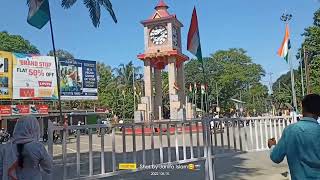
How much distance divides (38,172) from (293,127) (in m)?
2.42

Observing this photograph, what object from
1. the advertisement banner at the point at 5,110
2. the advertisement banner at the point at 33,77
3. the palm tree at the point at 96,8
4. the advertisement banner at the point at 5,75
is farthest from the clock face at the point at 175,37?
the palm tree at the point at 96,8

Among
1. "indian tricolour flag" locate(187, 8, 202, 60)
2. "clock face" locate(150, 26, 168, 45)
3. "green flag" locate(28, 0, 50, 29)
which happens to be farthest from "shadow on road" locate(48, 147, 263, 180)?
"clock face" locate(150, 26, 168, 45)

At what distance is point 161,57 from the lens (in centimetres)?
3259

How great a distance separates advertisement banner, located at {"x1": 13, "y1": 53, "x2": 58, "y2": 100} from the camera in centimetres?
3388

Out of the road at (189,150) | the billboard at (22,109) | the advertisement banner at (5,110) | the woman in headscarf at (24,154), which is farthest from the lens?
the billboard at (22,109)

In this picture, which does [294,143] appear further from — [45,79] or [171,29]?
[45,79]

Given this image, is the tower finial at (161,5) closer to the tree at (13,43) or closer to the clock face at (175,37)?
the clock face at (175,37)

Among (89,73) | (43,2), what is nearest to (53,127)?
(43,2)

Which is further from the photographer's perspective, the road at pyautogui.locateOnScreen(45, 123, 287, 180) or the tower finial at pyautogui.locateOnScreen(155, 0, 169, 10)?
the tower finial at pyautogui.locateOnScreen(155, 0, 169, 10)

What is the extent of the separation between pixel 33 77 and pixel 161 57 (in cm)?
1145

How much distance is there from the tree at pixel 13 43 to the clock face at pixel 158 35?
27207 mm

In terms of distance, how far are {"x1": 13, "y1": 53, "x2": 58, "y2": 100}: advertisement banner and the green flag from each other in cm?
2865

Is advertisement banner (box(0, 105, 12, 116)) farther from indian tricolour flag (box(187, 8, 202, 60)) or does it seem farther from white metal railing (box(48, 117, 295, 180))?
indian tricolour flag (box(187, 8, 202, 60))

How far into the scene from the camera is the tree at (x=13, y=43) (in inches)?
2109
